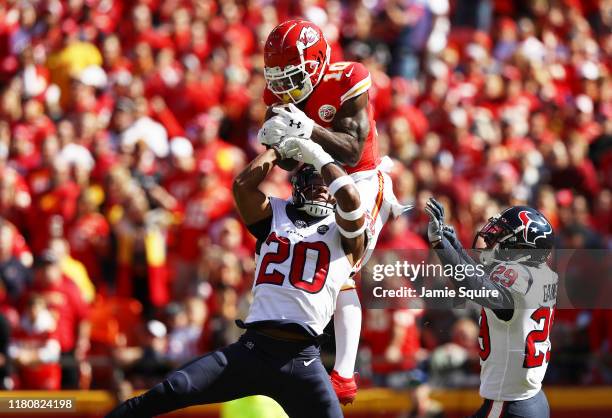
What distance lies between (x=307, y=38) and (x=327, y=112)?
0.38 metres

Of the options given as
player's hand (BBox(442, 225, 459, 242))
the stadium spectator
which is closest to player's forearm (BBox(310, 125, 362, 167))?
player's hand (BBox(442, 225, 459, 242))

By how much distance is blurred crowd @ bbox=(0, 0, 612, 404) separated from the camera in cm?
939

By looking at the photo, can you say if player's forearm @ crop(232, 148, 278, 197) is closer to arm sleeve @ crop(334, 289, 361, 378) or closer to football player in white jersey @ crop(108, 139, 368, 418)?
football player in white jersey @ crop(108, 139, 368, 418)

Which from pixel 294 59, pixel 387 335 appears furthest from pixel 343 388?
pixel 387 335

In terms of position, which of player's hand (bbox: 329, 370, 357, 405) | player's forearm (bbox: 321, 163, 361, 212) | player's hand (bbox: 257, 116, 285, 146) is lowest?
player's hand (bbox: 329, 370, 357, 405)

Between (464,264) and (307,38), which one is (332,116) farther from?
(464,264)

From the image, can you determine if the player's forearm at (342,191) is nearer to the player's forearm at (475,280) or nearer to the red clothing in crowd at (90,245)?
the player's forearm at (475,280)

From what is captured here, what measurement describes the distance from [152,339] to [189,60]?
409 centimetres

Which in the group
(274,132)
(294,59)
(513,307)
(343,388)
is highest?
(294,59)

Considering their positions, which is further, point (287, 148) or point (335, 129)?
A: point (335, 129)

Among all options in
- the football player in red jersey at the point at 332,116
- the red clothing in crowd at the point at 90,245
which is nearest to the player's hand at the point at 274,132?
the football player in red jersey at the point at 332,116

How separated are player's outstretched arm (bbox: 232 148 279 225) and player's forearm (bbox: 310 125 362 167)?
0.76 feet

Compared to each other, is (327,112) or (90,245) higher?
(327,112)

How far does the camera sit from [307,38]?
607 centimetres
